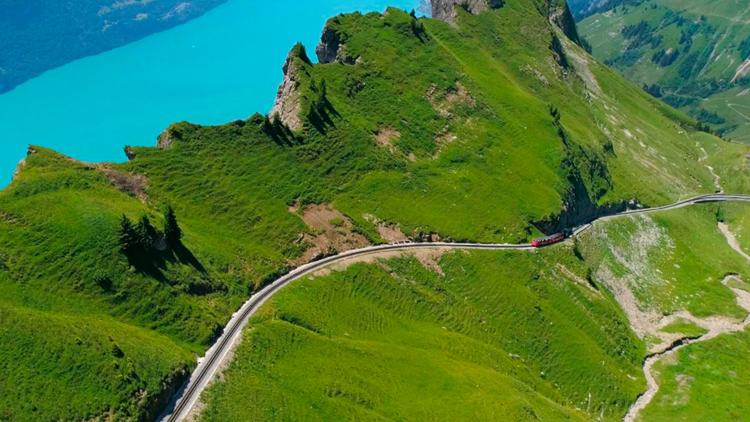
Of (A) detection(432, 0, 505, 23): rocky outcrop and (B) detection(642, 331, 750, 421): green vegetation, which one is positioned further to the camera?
(A) detection(432, 0, 505, 23): rocky outcrop

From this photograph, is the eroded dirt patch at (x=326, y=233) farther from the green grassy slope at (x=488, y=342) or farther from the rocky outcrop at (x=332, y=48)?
the rocky outcrop at (x=332, y=48)

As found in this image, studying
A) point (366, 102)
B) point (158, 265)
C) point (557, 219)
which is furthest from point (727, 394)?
point (158, 265)

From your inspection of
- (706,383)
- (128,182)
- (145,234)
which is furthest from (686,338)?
(128,182)

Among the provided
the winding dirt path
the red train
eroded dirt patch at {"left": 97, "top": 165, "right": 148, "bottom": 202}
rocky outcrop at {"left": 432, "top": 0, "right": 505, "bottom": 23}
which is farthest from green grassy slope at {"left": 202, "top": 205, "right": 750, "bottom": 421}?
rocky outcrop at {"left": 432, "top": 0, "right": 505, "bottom": 23}

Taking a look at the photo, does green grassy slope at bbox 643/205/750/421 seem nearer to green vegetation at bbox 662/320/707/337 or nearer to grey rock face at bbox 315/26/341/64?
green vegetation at bbox 662/320/707/337

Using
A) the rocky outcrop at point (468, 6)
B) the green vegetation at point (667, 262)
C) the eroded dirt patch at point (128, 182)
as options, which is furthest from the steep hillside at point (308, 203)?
the green vegetation at point (667, 262)

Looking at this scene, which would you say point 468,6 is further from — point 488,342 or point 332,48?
point 488,342

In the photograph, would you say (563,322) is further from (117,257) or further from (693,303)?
(117,257)
